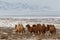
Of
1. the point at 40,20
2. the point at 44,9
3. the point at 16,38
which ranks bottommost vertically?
the point at 16,38

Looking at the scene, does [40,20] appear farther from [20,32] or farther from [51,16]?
[20,32]

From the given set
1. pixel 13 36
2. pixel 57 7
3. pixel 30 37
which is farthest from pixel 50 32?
pixel 57 7

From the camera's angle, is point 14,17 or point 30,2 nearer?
point 14,17

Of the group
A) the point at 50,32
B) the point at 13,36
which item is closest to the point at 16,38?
the point at 13,36

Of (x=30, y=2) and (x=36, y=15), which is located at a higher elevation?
(x=30, y=2)

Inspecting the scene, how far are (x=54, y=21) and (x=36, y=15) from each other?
0.70 feet

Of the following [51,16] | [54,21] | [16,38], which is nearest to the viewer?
[16,38]

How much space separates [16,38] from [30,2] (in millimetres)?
646

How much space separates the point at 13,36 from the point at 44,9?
0.61 m

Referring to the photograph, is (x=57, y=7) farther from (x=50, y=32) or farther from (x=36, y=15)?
(x=50, y=32)

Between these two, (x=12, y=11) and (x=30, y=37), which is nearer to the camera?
(x=30, y=37)

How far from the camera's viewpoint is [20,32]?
1.17 m

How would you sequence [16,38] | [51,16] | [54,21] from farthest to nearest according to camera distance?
[51,16] → [54,21] → [16,38]

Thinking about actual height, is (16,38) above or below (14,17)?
below
